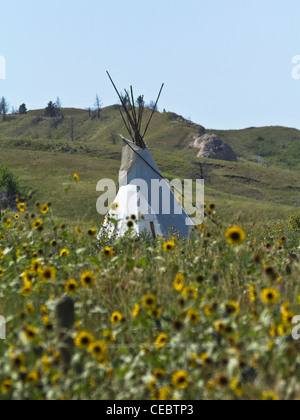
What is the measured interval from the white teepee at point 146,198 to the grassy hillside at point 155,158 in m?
0.84

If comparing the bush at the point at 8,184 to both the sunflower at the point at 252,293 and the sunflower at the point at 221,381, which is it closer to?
the sunflower at the point at 252,293

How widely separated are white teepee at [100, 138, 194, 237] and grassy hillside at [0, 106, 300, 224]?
0.84 metres

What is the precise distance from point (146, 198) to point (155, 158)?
1928 inches

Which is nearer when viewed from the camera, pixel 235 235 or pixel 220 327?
pixel 220 327

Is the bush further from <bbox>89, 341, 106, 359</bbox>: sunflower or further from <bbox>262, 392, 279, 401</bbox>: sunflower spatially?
<bbox>262, 392, 279, 401</bbox>: sunflower

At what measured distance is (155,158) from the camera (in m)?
57.5

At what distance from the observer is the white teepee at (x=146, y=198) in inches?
347

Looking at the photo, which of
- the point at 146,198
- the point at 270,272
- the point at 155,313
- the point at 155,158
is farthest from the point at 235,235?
the point at 155,158

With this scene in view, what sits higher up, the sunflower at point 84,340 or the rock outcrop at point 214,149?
the rock outcrop at point 214,149

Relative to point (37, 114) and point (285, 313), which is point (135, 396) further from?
point (37, 114)

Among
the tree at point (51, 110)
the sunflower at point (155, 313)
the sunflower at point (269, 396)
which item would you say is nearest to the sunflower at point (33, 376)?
the sunflower at point (155, 313)

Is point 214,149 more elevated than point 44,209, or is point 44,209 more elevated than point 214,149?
point 214,149

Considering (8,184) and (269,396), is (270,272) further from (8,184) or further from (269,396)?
(8,184)
